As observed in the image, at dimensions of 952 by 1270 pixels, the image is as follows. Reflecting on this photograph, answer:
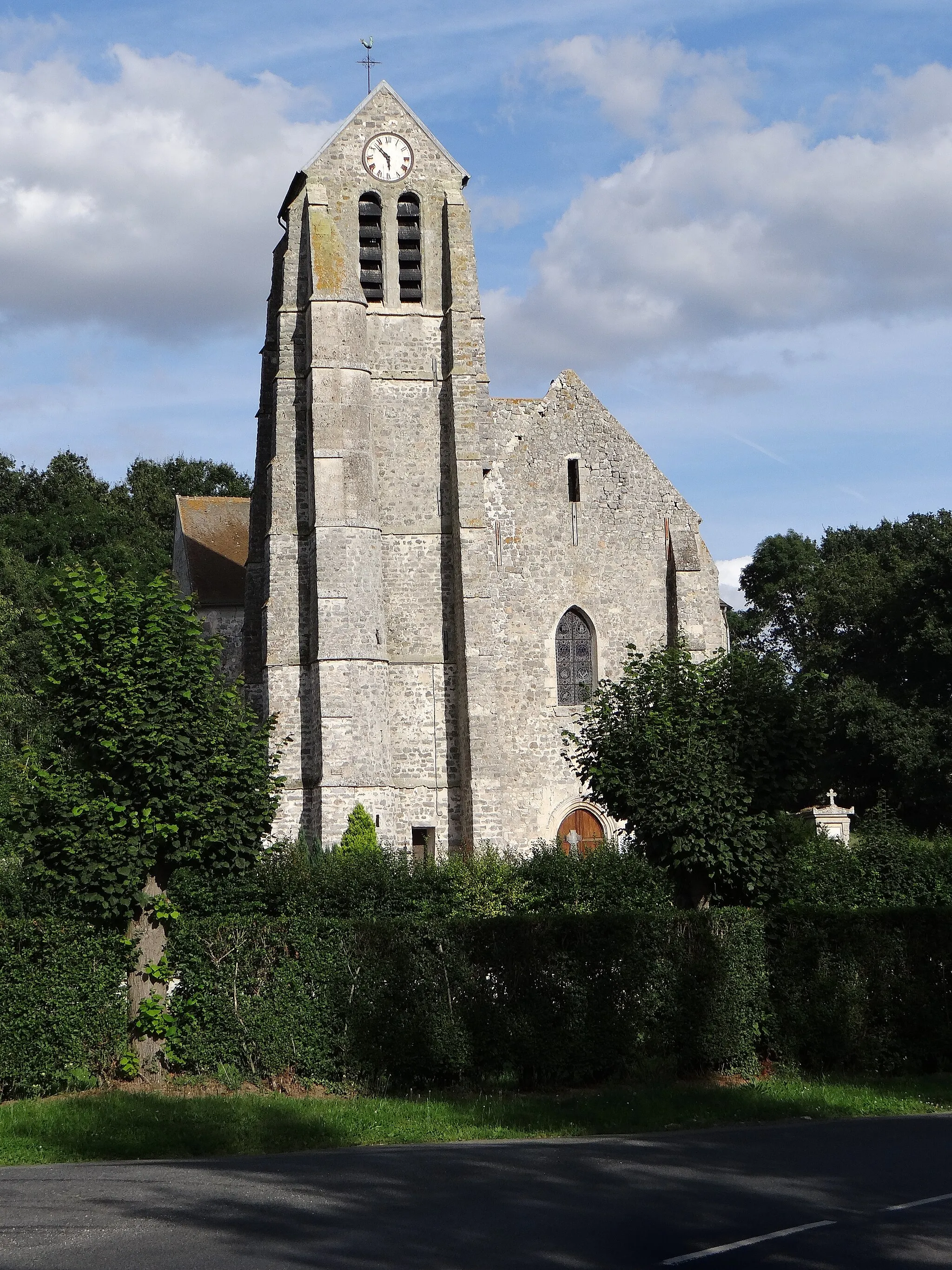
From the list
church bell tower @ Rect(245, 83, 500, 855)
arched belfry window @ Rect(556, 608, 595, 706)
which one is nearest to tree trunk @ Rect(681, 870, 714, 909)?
church bell tower @ Rect(245, 83, 500, 855)

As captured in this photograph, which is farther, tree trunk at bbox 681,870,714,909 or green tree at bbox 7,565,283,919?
tree trunk at bbox 681,870,714,909

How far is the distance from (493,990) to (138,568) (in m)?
31.7

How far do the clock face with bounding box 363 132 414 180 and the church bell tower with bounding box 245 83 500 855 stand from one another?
37 millimetres

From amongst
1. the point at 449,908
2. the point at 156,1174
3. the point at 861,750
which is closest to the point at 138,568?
the point at 861,750

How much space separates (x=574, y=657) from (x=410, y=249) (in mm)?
9565

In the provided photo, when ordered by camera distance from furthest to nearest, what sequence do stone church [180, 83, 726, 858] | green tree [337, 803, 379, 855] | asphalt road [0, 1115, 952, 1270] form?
stone church [180, 83, 726, 858]
green tree [337, 803, 379, 855]
asphalt road [0, 1115, 952, 1270]

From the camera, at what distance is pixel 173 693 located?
1633 cm

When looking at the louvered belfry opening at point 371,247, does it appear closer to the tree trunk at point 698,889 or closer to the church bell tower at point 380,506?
the church bell tower at point 380,506

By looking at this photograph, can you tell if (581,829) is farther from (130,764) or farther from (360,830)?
(130,764)

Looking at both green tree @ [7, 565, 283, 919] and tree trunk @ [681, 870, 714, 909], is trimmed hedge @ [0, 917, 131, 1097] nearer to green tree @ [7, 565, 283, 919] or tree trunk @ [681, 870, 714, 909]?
green tree @ [7, 565, 283, 919]

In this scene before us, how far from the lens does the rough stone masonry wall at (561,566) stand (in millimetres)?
32250

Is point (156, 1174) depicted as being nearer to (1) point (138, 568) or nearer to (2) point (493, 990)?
(2) point (493, 990)

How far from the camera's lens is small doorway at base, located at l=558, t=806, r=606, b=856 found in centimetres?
3225

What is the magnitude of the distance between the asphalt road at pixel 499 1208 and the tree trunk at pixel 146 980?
3496 millimetres
